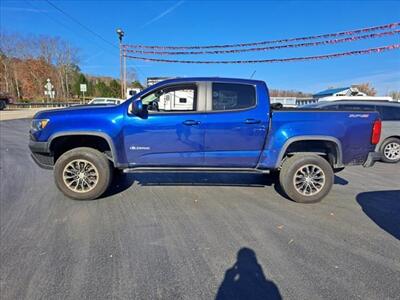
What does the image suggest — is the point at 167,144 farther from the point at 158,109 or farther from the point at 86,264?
the point at 86,264

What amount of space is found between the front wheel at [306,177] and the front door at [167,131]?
59.5 inches

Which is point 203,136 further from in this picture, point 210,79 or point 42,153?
point 42,153

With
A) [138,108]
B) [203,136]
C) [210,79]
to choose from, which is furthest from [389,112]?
[138,108]

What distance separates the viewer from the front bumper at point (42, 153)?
4301mm

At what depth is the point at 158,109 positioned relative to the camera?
4449 mm

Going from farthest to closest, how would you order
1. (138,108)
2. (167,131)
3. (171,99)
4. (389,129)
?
(389,129), (171,99), (167,131), (138,108)

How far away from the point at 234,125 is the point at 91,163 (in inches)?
96.8

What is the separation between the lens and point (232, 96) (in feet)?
14.5

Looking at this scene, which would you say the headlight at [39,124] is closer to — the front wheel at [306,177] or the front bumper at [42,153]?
the front bumper at [42,153]

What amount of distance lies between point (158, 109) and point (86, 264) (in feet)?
8.46

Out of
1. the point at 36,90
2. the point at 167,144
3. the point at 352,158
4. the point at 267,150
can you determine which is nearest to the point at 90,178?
the point at 167,144

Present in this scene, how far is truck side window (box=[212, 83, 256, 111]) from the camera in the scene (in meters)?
4.38

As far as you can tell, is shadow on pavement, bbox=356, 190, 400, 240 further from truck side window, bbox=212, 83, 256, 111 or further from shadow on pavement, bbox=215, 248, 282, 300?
truck side window, bbox=212, 83, 256, 111

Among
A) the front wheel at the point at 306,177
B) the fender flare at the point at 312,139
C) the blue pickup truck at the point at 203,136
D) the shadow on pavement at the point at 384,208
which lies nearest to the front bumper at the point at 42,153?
the blue pickup truck at the point at 203,136
